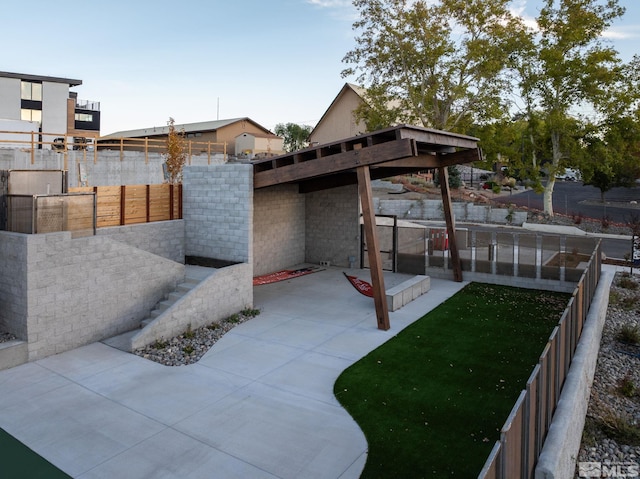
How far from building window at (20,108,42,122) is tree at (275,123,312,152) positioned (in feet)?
107

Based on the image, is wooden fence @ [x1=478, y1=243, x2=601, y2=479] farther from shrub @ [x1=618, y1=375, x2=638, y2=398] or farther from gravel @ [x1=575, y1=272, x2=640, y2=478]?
shrub @ [x1=618, y1=375, x2=638, y2=398]

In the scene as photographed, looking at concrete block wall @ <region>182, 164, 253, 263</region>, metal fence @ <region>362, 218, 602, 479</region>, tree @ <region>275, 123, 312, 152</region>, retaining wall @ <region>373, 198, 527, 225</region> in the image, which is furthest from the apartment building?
metal fence @ <region>362, 218, 602, 479</region>

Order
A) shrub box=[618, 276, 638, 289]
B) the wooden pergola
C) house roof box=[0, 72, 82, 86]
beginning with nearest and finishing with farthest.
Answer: the wooden pergola
shrub box=[618, 276, 638, 289]
house roof box=[0, 72, 82, 86]

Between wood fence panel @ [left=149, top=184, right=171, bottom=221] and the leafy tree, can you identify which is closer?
wood fence panel @ [left=149, top=184, right=171, bottom=221]

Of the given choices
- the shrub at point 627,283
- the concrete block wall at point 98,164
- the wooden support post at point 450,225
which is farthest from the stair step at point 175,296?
the concrete block wall at point 98,164

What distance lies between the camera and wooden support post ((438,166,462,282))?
1780cm

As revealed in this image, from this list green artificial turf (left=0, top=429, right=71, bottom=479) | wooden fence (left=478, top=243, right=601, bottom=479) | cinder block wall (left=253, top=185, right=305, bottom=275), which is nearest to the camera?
wooden fence (left=478, top=243, right=601, bottom=479)

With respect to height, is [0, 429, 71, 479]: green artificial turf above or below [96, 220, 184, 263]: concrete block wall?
below

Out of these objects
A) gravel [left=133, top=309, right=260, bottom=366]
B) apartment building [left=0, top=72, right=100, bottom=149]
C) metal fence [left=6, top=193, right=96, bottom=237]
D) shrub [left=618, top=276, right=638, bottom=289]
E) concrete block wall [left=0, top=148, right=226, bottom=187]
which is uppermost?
apartment building [left=0, top=72, right=100, bottom=149]

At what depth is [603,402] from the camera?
892 cm

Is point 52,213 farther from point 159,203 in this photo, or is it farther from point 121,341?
point 159,203

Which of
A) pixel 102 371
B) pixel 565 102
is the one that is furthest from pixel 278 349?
→ pixel 565 102

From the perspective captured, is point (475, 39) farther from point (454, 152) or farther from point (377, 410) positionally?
point (377, 410)

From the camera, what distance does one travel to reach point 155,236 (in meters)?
14.8
